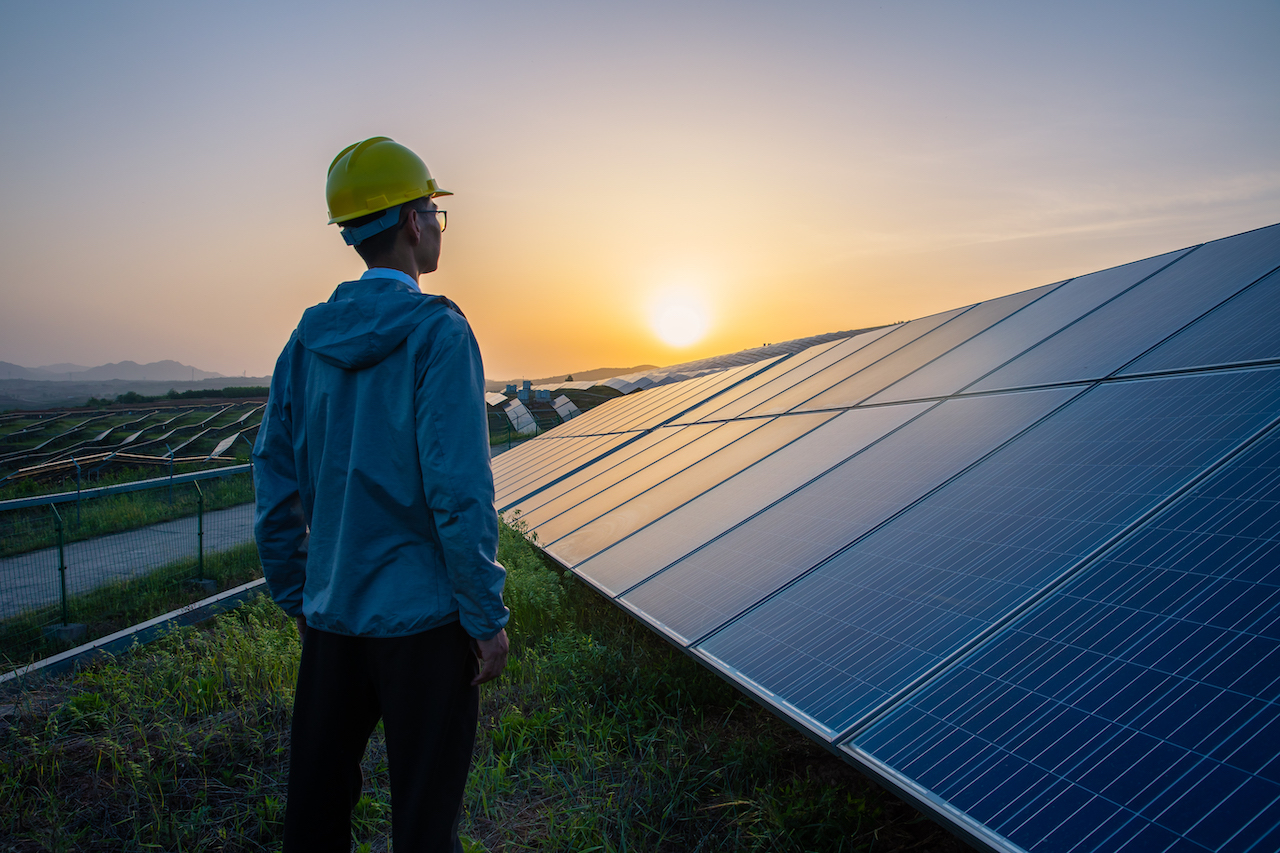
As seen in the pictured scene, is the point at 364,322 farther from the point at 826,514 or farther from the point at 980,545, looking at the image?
the point at 826,514

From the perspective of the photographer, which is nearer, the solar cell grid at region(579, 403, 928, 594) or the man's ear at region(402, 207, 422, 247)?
the man's ear at region(402, 207, 422, 247)

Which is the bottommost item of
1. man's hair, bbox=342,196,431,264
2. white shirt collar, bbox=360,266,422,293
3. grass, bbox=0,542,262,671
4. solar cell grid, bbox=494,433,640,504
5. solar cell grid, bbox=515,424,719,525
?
grass, bbox=0,542,262,671

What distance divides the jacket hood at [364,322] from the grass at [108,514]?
918cm

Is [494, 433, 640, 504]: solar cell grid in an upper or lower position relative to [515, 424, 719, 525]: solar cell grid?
lower

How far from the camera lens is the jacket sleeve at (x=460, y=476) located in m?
2.03

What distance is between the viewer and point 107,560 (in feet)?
35.3

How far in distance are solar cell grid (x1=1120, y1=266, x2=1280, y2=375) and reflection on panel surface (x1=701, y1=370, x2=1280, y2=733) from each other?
21 centimetres

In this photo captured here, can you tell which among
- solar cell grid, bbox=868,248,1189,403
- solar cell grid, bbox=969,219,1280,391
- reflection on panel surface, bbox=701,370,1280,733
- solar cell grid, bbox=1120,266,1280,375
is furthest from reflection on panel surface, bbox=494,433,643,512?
solar cell grid, bbox=1120,266,1280,375

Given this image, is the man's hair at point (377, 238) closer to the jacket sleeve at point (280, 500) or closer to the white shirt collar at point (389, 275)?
the white shirt collar at point (389, 275)

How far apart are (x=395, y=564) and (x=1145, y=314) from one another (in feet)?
16.5

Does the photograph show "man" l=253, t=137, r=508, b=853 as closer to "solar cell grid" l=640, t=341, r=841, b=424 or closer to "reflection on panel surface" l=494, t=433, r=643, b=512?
"reflection on panel surface" l=494, t=433, r=643, b=512

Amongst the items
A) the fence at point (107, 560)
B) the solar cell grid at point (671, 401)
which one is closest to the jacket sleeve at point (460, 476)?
the fence at point (107, 560)

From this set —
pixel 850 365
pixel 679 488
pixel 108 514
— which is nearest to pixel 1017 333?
pixel 850 365

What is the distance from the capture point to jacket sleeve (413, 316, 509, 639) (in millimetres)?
2033
